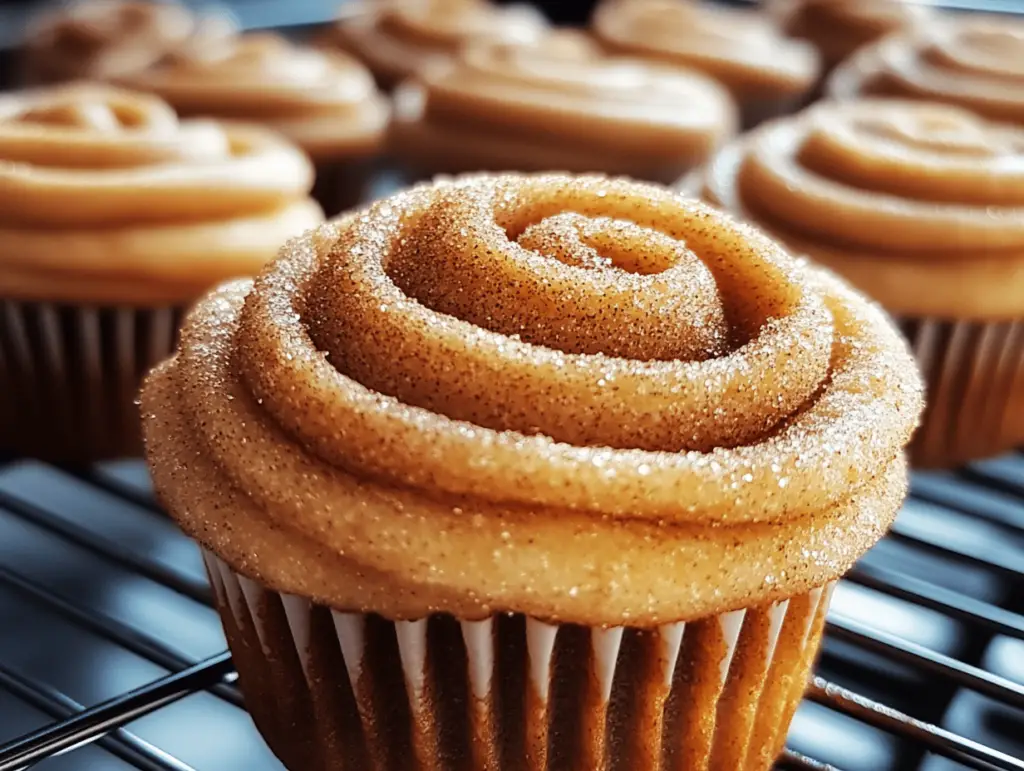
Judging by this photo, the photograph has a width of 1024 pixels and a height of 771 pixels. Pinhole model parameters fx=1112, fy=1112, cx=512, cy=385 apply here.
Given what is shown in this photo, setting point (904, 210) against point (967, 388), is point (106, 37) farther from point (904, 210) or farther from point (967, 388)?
point (967, 388)


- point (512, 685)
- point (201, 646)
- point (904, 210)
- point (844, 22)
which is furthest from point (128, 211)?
point (844, 22)

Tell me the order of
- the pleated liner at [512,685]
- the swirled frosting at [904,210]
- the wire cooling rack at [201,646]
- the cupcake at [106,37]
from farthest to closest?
the cupcake at [106,37] < the swirled frosting at [904,210] < the wire cooling rack at [201,646] < the pleated liner at [512,685]

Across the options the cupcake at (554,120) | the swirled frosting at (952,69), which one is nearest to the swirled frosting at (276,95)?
the cupcake at (554,120)

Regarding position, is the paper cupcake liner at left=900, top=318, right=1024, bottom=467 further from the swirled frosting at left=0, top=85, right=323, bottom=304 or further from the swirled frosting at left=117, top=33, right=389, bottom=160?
the swirled frosting at left=117, top=33, right=389, bottom=160

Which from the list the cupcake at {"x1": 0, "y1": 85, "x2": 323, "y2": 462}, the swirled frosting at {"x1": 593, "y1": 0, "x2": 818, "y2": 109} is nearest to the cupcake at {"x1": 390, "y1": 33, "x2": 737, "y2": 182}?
the swirled frosting at {"x1": 593, "y1": 0, "x2": 818, "y2": 109}

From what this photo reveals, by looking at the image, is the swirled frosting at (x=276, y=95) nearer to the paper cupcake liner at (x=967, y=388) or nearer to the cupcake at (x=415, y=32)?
the cupcake at (x=415, y=32)
